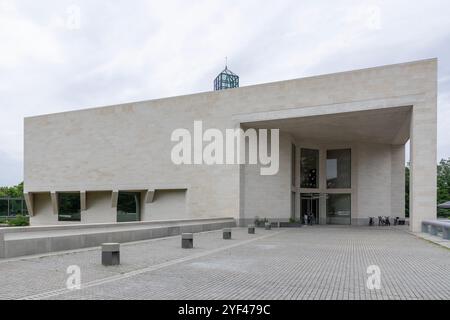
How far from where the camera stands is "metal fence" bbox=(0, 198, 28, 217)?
56.6 meters

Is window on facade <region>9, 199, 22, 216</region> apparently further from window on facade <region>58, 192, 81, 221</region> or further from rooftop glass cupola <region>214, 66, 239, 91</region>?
rooftop glass cupola <region>214, 66, 239, 91</region>

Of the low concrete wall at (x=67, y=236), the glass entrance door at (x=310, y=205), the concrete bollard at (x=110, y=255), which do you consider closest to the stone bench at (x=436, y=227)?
the low concrete wall at (x=67, y=236)

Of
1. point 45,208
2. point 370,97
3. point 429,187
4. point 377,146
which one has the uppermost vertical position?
point 370,97

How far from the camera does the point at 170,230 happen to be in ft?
62.7

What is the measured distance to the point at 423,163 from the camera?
77.7 ft

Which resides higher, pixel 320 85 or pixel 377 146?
pixel 320 85

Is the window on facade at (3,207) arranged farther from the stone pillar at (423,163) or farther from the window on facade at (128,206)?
the stone pillar at (423,163)

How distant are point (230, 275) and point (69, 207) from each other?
3474 cm

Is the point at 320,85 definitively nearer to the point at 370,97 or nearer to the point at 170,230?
the point at 370,97

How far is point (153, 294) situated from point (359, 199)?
102ft

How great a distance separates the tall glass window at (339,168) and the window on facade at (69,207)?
24308mm

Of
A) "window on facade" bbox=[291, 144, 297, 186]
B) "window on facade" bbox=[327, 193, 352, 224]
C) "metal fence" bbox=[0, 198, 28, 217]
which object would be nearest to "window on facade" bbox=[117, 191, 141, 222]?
"window on facade" bbox=[291, 144, 297, 186]
